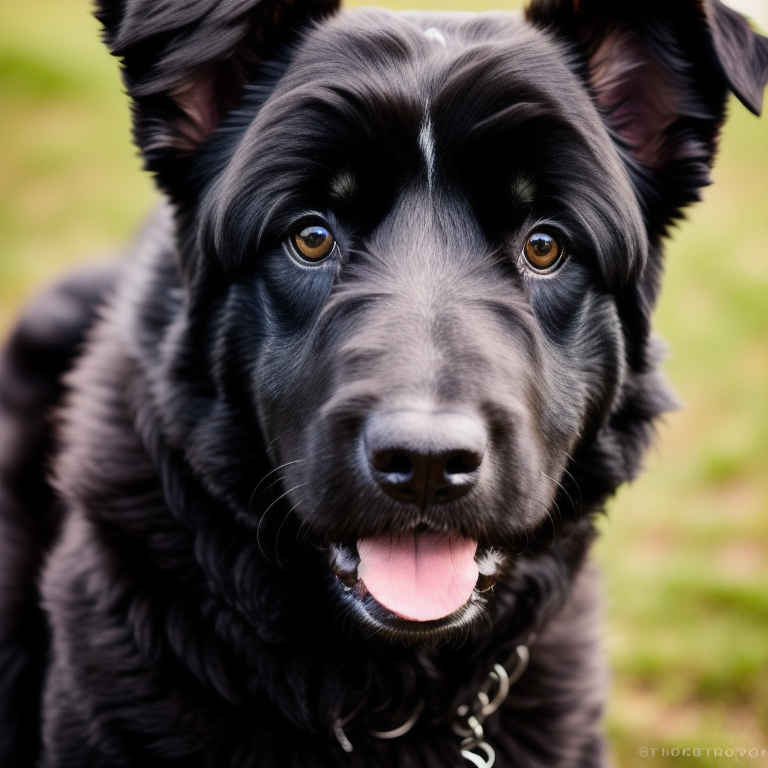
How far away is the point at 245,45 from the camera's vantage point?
9.74ft

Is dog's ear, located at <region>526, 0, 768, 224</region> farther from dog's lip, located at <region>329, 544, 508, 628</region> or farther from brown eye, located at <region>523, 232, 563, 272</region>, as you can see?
dog's lip, located at <region>329, 544, 508, 628</region>

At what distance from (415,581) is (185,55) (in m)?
1.64

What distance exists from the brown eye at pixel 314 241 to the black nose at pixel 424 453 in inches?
27.6

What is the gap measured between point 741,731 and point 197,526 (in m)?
2.70

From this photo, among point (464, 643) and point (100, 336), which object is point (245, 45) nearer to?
point (100, 336)

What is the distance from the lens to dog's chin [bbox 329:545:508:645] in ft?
8.49

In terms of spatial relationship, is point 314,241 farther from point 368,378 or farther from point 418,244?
point 368,378

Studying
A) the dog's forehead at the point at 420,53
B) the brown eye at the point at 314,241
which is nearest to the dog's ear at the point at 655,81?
the dog's forehead at the point at 420,53

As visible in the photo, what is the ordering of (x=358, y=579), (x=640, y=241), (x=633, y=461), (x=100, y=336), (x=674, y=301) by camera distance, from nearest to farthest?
(x=358, y=579), (x=640, y=241), (x=633, y=461), (x=100, y=336), (x=674, y=301)

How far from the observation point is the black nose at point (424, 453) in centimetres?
221

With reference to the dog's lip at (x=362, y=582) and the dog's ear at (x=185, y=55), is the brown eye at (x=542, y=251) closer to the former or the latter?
the dog's lip at (x=362, y=582)

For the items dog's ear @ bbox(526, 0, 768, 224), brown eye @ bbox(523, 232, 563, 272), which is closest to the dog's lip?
brown eye @ bbox(523, 232, 563, 272)

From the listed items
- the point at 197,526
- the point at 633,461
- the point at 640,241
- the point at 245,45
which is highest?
the point at 245,45

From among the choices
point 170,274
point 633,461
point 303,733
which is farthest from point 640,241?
point 303,733
